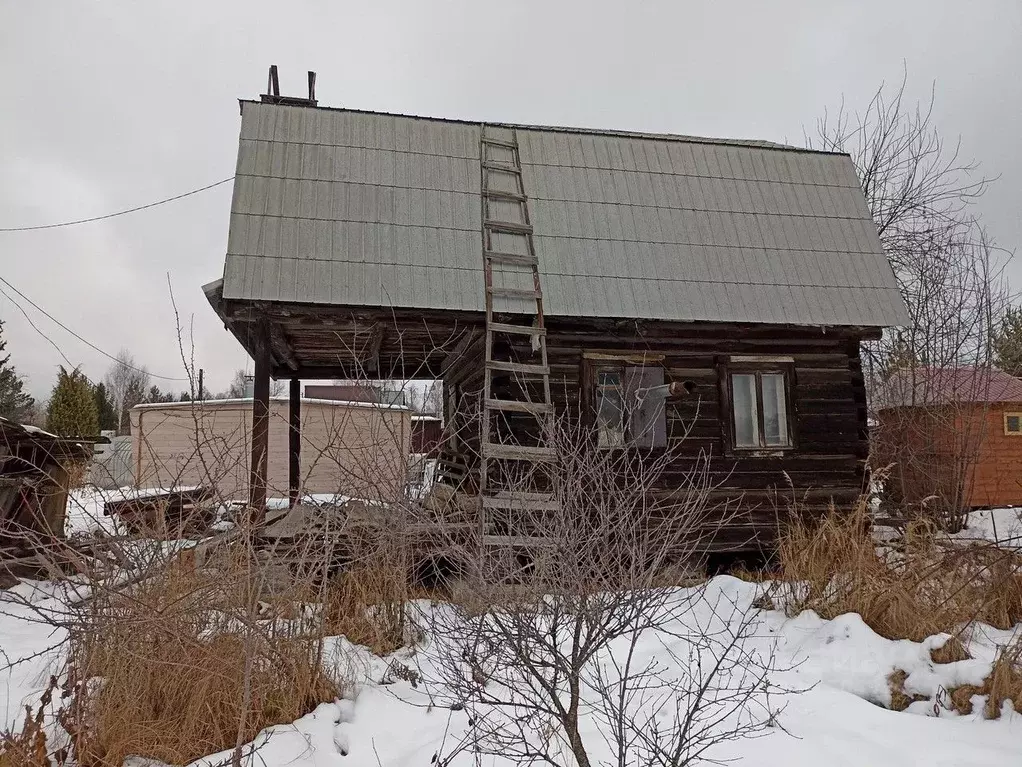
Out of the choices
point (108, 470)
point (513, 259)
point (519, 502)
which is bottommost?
point (519, 502)

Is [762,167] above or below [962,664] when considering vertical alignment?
above

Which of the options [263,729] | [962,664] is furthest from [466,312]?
[962,664]

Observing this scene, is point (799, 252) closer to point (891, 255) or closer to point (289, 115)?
point (289, 115)

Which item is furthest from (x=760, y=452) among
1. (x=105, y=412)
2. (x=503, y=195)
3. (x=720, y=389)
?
(x=105, y=412)

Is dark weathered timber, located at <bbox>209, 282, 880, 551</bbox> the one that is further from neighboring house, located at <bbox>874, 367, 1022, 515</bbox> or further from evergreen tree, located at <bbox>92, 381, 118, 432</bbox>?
evergreen tree, located at <bbox>92, 381, 118, 432</bbox>

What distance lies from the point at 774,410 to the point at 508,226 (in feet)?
14.1

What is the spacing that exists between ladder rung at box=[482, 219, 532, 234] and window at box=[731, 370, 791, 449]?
336cm

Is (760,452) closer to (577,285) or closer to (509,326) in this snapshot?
(577,285)

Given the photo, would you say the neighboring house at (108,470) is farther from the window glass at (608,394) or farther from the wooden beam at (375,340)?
the window glass at (608,394)

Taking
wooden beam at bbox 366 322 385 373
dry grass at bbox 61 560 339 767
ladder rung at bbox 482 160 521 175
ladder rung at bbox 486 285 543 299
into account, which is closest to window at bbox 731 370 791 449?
ladder rung at bbox 486 285 543 299

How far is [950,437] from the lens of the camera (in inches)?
544

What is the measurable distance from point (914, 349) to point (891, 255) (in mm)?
3238

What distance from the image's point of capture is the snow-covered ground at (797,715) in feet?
13.3

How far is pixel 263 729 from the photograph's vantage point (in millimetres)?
4172
